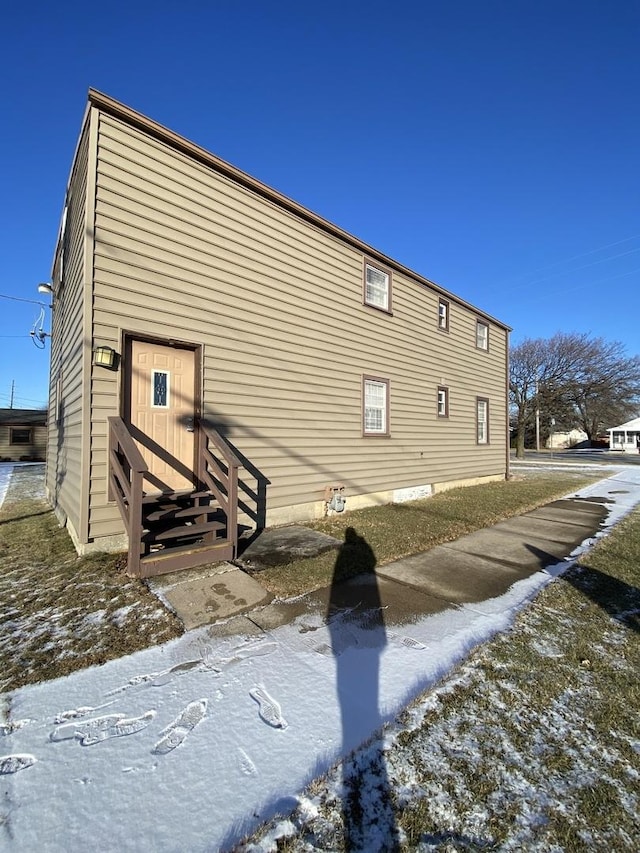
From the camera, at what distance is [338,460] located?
762 cm

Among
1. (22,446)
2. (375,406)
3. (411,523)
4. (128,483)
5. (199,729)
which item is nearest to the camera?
(199,729)

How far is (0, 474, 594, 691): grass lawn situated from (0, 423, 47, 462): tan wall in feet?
63.8

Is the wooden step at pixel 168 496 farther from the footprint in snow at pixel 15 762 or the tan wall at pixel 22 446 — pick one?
the tan wall at pixel 22 446

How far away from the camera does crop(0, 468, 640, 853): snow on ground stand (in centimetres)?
158

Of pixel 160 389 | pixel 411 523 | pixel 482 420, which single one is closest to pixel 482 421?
pixel 482 420

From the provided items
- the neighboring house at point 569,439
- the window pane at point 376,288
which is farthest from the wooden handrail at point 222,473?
the neighboring house at point 569,439

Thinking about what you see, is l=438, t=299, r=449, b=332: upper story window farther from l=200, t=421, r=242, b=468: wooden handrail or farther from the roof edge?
l=200, t=421, r=242, b=468: wooden handrail

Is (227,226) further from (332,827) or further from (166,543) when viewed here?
(332,827)

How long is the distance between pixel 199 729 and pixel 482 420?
1239cm

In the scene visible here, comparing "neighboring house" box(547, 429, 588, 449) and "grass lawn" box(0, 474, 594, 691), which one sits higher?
"neighboring house" box(547, 429, 588, 449)

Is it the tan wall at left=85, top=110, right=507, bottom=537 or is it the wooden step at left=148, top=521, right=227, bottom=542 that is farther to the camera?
the tan wall at left=85, top=110, right=507, bottom=537

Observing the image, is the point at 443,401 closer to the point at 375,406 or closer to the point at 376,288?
the point at 375,406

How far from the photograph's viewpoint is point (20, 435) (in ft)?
76.3

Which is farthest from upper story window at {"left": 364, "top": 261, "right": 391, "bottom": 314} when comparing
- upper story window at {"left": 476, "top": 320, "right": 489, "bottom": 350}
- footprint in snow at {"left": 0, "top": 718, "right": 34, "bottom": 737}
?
footprint in snow at {"left": 0, "top": 718, "right": 34, "bottom": 737}
